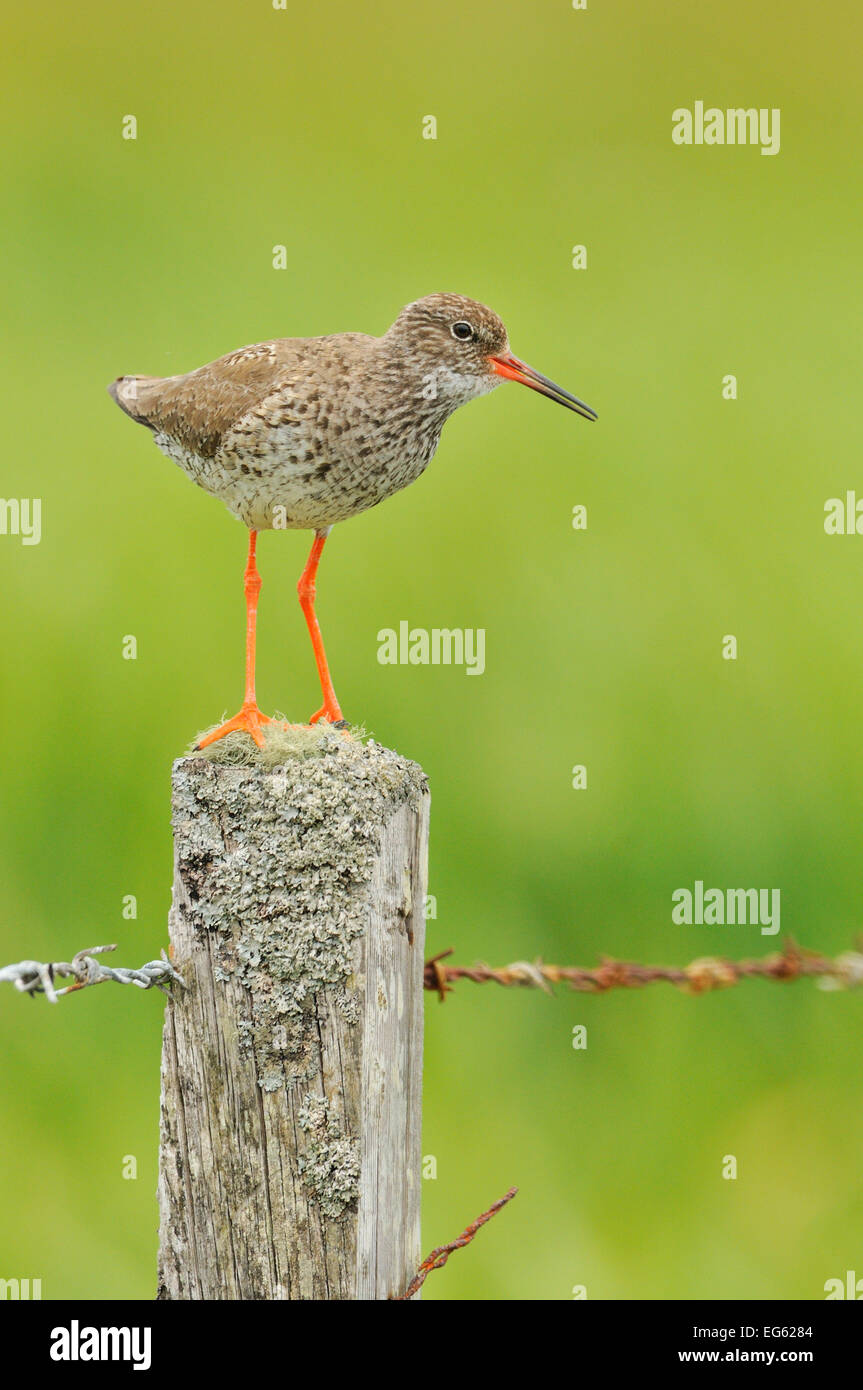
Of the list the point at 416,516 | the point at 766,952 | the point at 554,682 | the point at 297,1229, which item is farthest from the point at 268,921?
the point at 416,516

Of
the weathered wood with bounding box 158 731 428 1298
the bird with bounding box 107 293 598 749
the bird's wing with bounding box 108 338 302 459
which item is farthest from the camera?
the bird's wing with bounding box 108 338 302 459

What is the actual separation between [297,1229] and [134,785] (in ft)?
16.7

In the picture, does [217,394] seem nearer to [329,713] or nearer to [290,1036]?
[329,713]

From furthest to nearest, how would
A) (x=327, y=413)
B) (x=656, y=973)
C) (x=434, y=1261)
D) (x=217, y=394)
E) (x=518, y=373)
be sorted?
1. (x=518, y=373)
2. (x=217, y=394)
3. (x=327, y=413)
4. (x=656, y=973)
5. (x=434, y=1261)

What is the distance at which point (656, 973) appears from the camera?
4.46 meters

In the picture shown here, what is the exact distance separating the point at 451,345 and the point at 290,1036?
9.27ft

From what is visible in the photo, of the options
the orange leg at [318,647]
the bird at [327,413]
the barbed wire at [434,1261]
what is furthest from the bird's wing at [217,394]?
the barbed wire at [434,1261]

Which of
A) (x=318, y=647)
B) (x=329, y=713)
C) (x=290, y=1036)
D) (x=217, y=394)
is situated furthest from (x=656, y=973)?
(x=217, y=394)

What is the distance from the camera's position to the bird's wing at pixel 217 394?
5316 millimetres

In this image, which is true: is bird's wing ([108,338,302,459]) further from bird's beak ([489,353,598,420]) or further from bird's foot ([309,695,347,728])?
bird's foot ([309,695,347,728])

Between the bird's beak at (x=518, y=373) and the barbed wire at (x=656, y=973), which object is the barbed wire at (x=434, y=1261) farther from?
the bird's beak at (x=518, y=373)

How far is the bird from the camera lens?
202 inches

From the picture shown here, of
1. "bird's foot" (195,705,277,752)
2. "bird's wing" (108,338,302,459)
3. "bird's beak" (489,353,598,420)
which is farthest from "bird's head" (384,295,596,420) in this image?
"bird's foot" (195,705,277,752)

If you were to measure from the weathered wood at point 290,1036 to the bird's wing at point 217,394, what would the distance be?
1.79 meters
